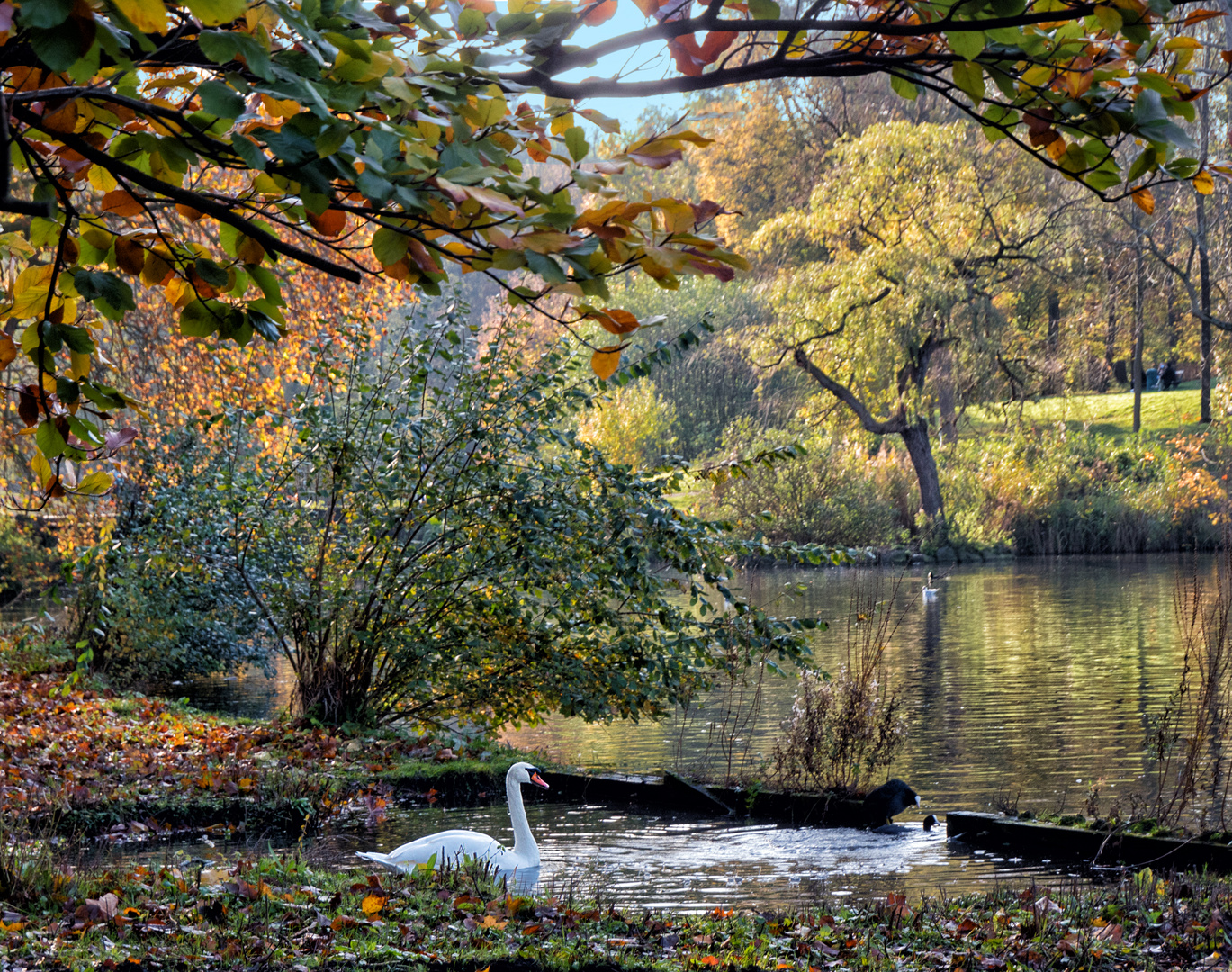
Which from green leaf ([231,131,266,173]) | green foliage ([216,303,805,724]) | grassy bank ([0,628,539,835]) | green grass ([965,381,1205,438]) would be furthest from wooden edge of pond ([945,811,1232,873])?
green grass ([965,381,1205,438])

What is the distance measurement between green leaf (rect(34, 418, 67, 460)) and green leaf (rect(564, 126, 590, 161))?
6.34 feet

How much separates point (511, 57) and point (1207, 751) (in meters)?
10.3

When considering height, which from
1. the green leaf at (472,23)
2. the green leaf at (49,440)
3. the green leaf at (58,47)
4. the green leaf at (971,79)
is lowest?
the green leaf at (49,440)

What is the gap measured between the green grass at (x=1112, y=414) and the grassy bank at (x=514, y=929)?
1179 inches

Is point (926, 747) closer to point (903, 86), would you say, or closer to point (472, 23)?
point (903, 86)

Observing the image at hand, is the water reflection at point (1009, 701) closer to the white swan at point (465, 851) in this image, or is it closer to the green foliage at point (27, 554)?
the white swan at point (465, 851)

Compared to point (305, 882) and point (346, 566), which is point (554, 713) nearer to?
point (346, 566)

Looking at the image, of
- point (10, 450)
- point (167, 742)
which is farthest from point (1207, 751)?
point (10, 450)

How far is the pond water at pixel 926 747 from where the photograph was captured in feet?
24.8

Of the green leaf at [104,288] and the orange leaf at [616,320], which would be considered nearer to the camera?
the orange leaf at [616,320]

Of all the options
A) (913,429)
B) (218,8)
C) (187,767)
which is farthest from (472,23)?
(913,429)

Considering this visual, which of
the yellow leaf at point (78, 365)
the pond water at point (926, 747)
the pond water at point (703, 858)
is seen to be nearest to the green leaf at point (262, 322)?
the yellow leaf at point (78, 365)

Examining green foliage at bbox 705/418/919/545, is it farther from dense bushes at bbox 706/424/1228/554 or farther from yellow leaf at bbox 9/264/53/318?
yellow leaf at bbox 9/264/53/318

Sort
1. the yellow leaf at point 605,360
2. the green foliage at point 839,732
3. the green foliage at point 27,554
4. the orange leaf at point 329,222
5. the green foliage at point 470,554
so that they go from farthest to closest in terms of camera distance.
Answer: the green foliage at point 27,554
the green foliage at point 470,554
the green foliage at point 839,732
the orange leaf at point 329,222
the yellow leaf at point 605,360
